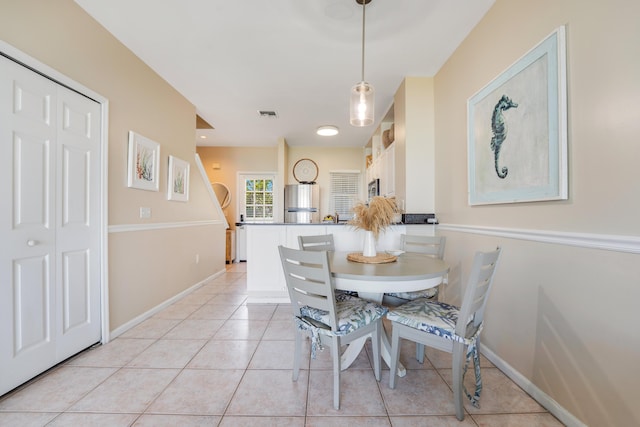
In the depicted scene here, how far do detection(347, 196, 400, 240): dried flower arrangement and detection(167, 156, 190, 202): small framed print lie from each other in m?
2.45

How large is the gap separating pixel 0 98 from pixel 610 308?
3.24 meters

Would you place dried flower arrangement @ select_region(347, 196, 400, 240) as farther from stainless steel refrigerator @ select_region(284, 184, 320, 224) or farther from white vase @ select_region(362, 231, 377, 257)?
stainless steel refrigerator @ select_region(284, 184, 320, 224)

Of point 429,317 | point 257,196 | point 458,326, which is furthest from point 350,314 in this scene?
point 257,196

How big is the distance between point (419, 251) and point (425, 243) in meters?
0.12

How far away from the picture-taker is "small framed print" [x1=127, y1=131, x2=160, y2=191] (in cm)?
246

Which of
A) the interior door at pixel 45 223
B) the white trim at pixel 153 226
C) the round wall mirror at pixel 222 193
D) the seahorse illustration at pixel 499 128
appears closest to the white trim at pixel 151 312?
the interior door at pixel 45 223

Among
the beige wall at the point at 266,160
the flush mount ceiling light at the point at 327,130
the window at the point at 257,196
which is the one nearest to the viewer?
the flush mount ceiling light at the point at 327,130

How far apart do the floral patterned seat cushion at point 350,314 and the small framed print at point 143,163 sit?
211cm

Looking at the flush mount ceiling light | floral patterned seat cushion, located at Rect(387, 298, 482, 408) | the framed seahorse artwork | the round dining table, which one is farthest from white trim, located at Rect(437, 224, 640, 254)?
the flush mount ceiling light

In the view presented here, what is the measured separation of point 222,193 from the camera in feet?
19.7

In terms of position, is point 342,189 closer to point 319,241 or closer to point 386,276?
point 319,241

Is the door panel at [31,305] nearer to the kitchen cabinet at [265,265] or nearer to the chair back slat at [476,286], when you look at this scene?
the kitchen cabinet at [265,265]

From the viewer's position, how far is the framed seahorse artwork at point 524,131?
1.34 m

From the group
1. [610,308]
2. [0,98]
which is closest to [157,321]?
[0,98]
